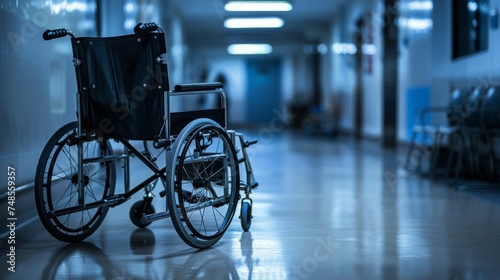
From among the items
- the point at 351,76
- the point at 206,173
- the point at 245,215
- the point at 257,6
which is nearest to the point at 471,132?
the point at 245,215

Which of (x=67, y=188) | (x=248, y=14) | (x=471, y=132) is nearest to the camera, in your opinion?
(x=67, y=188)

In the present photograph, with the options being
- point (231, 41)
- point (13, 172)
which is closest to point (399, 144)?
point (13, 172)

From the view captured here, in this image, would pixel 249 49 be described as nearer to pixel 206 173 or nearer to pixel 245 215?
pixel 245 215

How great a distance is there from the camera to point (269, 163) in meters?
6.81

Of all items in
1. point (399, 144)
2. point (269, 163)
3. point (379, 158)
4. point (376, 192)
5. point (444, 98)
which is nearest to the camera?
point (376, 192)

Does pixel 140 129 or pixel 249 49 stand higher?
pixel 249 49

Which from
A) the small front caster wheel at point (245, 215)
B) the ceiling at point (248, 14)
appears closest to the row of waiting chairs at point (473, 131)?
the small front caster wheel at point (245, 215)

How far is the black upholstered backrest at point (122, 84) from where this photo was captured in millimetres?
2402

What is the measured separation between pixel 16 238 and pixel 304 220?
1.34 metres

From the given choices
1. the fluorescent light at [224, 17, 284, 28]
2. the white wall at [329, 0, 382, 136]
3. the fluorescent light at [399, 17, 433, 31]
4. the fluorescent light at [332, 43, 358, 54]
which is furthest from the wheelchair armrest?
the fluorescent light at [224, 17, 284, 28]

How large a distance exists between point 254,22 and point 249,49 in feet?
25.6

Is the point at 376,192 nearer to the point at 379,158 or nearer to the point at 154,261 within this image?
the point at 154,261

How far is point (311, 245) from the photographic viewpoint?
2.51m

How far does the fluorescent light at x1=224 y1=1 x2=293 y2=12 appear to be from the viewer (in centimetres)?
1155
